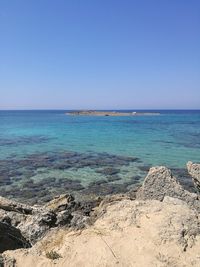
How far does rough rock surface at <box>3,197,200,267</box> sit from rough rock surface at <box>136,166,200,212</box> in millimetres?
2185

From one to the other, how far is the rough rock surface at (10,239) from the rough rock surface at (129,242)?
0.68m

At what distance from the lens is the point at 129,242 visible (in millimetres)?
6840

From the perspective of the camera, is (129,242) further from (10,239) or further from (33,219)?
(33,219)

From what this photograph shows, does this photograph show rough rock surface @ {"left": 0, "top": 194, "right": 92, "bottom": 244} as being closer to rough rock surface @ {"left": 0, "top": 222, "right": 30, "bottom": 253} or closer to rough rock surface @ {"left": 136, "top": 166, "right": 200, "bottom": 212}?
rough rock surface @ {"left": 0, "top": 222, "right": 30, "bottom": 253}

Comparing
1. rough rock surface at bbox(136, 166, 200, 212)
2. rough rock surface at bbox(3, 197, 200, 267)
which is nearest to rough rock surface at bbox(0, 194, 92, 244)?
rough rock surface at bbox(3, 197, 200, 267)

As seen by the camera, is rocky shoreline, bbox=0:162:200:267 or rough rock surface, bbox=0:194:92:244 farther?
rough rock surface, bbox=0:194:92:244

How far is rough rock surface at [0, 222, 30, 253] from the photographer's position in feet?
25.2

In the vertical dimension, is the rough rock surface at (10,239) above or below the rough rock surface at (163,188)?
below

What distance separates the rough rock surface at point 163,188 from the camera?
32.6 ft

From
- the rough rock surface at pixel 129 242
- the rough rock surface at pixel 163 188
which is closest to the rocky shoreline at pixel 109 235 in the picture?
the rough rock surface at pixel 129 242

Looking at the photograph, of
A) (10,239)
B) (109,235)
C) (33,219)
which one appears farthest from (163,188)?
→ (10,239)

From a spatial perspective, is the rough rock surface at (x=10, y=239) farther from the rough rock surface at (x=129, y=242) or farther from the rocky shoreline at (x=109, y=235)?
the rough rock surface at (x=129, y=242)

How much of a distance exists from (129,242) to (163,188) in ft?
12.1

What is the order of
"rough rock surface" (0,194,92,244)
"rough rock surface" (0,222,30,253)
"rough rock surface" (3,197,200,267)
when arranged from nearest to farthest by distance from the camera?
"rough rock surface" (3,197,200,267) < "rough rock surface" (0,222,30,253) < "rough rock surface" (0,194,92,244)
